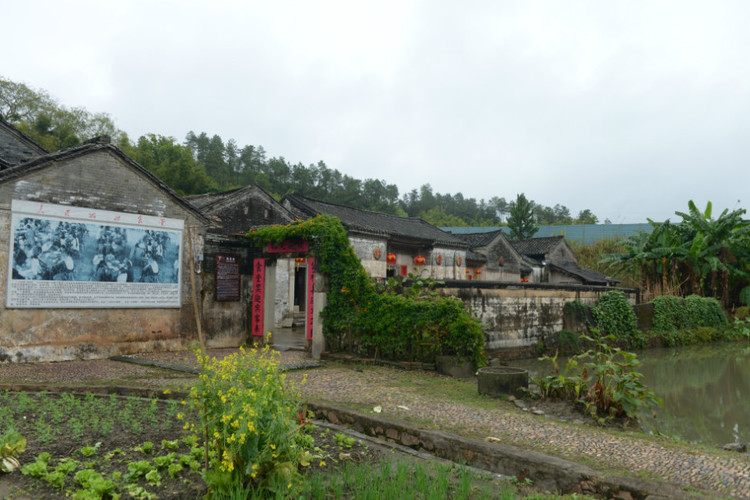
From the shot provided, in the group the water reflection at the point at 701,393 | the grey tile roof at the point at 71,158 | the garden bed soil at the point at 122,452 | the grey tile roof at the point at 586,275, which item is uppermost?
the grey tile roof at the point at 71,158

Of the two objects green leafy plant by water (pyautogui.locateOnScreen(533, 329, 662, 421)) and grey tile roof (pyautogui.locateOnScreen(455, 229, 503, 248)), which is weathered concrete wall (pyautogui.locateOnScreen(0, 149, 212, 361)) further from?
grey tile roof (pyautogui.locateOnScreen(455, 229, 503, 248))

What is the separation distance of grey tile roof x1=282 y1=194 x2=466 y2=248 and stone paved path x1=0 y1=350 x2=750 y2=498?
10.7 m

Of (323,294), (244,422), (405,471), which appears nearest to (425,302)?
(323,294)

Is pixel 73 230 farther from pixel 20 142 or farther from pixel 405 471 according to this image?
pixel 405 471

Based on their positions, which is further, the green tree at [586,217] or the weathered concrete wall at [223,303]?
the green tree at [586,217]

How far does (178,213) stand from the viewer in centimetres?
1150

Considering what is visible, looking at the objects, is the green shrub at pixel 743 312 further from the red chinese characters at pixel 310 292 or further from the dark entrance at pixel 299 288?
the red chinese characters at pixel 310 292

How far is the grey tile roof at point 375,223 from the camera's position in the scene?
20.0 meters

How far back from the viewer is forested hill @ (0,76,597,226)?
100 ft

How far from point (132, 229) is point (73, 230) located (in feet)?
3.56

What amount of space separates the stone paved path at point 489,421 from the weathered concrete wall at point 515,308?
12.6ft

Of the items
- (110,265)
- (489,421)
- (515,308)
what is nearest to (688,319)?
(515,308)

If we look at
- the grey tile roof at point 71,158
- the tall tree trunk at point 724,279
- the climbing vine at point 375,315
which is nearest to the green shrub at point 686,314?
the tall tree trunk at point 724,279

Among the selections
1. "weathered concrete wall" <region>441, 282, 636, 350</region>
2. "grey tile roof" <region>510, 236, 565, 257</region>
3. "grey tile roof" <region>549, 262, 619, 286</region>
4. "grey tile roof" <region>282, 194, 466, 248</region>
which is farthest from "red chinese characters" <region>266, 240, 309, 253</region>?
"grey tile roof" <region>510, 236, 565, 257</region>
